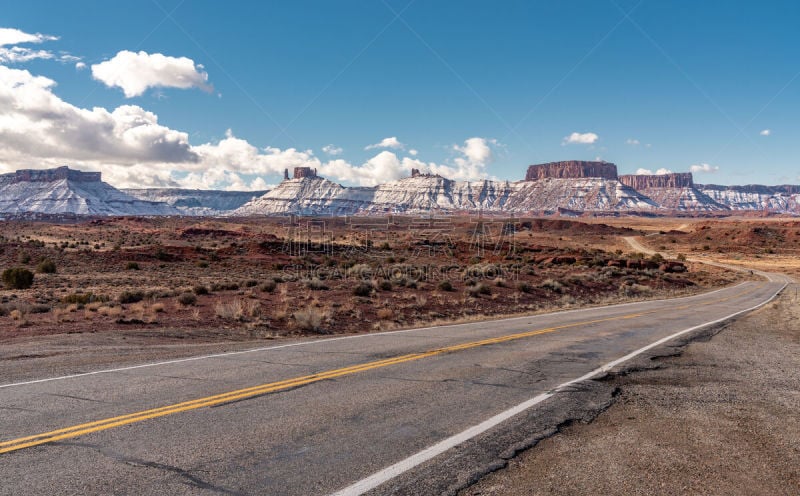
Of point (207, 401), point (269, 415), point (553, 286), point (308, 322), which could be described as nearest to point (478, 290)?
point (553, 286)

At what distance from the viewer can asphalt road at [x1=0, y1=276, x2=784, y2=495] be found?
448 centimetres

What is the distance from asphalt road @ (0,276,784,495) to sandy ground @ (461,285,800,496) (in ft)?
2.42

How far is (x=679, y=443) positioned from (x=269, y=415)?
4711mm

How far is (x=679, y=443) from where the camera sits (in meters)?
5.52

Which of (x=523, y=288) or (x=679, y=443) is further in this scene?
(x=523, y=288)

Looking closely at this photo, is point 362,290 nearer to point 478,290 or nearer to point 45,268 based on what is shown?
point 478,290

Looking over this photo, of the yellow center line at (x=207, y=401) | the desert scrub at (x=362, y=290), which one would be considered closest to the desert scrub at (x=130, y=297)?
the desert scrub at (x=362, y=290)

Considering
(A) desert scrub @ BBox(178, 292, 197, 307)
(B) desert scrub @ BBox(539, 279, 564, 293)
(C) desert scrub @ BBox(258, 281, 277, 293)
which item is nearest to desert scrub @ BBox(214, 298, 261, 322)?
(A) desert scrub @ BBox(178, 292, 197, 307)

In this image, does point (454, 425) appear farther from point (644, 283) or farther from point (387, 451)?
point (644, 283)

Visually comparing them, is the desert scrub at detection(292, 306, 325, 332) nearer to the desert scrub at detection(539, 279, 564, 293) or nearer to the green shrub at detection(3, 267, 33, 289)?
the desert scrub at detection(539, 279, 564, 293)

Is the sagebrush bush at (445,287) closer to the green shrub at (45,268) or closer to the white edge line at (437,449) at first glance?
the white edge line at (437,449)

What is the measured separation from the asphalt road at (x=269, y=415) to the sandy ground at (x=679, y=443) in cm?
74

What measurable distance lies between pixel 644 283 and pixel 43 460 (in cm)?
4153

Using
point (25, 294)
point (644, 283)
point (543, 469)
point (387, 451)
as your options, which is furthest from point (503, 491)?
point (644, 283)
